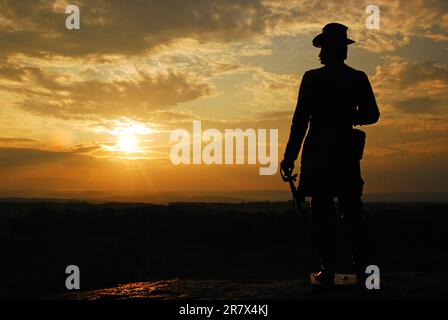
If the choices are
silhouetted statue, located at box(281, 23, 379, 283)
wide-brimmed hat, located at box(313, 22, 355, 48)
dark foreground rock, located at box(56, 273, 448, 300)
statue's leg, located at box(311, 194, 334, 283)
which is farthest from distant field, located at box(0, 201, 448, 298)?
wide-brimmed hat, located at box(313, 22, 355, 48)

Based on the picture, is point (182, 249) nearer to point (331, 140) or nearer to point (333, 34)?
point (331, 140)

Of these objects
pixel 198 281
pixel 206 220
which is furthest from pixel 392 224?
pixel 198 281

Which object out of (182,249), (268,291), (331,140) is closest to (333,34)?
(331,140)

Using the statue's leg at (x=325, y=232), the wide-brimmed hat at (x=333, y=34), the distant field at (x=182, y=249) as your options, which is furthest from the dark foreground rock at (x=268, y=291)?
the distant field at (x=182, y=249)

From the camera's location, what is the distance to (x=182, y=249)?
107ft

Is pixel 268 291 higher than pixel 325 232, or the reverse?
pixel 325 232

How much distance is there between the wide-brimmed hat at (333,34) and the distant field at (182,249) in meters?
17.9

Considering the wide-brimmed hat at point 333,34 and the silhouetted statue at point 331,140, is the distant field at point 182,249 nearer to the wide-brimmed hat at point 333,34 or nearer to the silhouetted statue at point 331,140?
→ the silhouetted statue at point 331,140

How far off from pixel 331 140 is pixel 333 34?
1349 millimetres

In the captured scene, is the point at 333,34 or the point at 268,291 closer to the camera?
the point at 333,34

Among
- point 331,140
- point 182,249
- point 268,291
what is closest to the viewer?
point 331,140

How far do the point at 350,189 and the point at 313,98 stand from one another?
1258mm

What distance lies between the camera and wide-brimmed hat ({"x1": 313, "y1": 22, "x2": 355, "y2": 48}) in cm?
698
